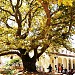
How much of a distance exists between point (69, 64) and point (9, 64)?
70.9 ft

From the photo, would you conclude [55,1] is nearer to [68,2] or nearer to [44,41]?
[68,2]

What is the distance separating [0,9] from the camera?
79.6ft

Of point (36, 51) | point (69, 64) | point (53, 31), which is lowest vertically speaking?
point (69, 64)

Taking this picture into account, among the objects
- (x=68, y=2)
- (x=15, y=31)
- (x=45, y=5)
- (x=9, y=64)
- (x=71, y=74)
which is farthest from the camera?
(x=9, y=64)

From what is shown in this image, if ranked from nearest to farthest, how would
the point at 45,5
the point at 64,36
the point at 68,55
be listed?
the point at 45,5
the point at 64,36
the point at 68,55

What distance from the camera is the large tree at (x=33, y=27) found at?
19391 millimetres

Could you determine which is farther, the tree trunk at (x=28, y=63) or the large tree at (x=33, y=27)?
the tree trunk at (x=28, y=63)

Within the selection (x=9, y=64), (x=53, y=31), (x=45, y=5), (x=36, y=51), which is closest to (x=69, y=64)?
(x=9, y=64)

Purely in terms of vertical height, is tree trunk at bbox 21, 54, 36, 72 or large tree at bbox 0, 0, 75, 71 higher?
large tree at bbox 0, 0, 75, 71

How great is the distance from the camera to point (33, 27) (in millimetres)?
22672

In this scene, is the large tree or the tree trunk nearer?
the large tree

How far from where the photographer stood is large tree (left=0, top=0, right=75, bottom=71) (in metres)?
19.4

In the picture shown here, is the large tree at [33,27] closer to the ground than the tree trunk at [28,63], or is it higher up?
higher up

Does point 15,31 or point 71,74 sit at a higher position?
point 15,31
